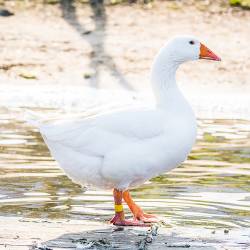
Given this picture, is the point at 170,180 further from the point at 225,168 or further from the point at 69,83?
the point at 69,83

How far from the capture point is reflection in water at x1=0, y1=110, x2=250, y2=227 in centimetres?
927

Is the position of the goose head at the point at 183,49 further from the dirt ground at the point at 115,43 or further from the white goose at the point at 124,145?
the dirt ground at the point at 115,43

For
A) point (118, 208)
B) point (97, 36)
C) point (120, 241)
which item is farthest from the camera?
point (97, 36)

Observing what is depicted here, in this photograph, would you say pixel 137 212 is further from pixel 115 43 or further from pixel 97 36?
pixel 97 36

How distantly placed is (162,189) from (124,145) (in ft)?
4.39

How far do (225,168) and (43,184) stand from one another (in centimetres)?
187

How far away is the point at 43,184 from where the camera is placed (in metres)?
10.4

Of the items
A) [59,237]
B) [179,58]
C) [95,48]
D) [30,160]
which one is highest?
[179,58]

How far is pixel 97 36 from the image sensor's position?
18344 millimetres

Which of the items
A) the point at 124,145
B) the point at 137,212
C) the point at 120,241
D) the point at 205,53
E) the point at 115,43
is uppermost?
the point at 205,53

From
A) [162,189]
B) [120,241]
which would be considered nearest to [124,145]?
[120,241]

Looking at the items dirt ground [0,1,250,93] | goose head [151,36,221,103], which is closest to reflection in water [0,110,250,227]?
goose head [151,36,221,103]

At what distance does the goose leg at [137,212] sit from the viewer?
9148 millimetres

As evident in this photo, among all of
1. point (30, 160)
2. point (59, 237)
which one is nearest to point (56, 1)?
point (30, 160)
